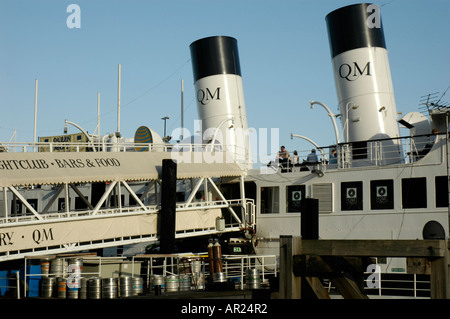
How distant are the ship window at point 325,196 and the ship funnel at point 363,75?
10.8 ft

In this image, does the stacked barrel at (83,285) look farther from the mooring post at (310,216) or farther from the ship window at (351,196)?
the ship window at (351,196)

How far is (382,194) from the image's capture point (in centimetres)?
1977

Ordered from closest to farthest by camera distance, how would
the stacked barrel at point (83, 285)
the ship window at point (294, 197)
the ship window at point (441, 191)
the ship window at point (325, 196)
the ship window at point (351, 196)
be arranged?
the stacked barrel at point (83, 285) < the ship window at point (441, 191) < the ship window at point (351, 196) < the ship window at point (325, 196) < the ship window at point (294, 197)

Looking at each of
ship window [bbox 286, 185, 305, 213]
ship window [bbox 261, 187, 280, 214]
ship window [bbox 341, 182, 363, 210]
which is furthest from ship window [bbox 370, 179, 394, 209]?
ship window [bbox 261, 187, 280, 214]

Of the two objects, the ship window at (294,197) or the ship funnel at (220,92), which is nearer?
the ship window at (294,197)

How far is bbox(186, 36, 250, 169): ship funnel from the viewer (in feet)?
86.1

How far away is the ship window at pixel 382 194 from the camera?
19.6 metres

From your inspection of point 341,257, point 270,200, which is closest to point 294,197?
point 270,200

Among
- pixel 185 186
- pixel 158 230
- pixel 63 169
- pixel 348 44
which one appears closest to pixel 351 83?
pixel 348 44

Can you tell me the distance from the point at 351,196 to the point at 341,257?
10.5m

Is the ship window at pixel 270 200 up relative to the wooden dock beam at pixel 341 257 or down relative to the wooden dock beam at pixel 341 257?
up

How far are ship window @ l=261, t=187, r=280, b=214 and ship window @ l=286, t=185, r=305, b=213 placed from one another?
1.52 feet

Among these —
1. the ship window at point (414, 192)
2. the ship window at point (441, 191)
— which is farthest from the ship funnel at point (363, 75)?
the ship window at point (441, 191)

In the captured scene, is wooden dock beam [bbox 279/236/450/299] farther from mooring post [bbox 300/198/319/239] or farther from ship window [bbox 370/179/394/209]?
ship window [bbox 370/179/394/209]
